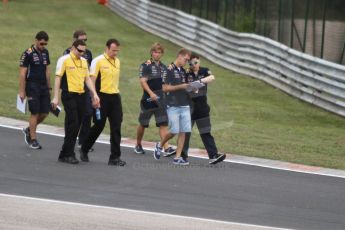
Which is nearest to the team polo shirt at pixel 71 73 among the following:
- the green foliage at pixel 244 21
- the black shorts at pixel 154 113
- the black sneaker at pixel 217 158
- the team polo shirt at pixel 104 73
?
the team polo shirt at pixel 104 73

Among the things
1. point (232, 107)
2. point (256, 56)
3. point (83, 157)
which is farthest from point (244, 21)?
point (83, 157)

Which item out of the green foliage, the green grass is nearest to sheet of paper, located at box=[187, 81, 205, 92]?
the green grass

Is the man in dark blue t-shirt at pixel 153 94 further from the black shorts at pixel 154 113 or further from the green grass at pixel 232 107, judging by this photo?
the green grass at pixel 232 107

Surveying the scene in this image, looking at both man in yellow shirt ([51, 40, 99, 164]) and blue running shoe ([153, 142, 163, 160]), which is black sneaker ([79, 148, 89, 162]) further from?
blue running shoe ([153, 142, 163, 160])

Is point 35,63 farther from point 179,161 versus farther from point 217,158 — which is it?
point 217,158

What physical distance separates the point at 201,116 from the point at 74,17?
2472cm

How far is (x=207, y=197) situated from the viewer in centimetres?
1083

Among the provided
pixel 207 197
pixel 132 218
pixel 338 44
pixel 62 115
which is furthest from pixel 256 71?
pixel 132 218

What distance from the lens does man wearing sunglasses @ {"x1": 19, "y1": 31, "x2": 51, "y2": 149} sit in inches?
514

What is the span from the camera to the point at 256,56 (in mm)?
24422

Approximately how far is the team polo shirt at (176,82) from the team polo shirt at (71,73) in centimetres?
117

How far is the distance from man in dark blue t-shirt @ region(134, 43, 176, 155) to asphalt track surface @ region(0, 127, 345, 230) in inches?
16.2

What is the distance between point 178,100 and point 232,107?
692 cm

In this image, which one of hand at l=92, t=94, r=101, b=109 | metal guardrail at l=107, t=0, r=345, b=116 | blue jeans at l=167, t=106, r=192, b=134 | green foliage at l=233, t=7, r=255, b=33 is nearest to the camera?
hand at l=92, t=94, r=101, b=109
